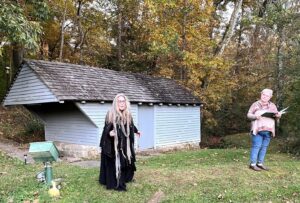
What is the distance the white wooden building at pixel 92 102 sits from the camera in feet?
46.0

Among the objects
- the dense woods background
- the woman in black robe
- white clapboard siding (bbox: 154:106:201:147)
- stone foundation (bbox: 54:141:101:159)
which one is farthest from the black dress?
the dense woods background

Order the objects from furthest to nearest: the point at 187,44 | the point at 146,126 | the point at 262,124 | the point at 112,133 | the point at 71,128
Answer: the point at 187,44
the point at 146,126
the point at 71,128
the point at 262,124
the point at 112,133

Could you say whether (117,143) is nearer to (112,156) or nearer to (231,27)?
(112,156)

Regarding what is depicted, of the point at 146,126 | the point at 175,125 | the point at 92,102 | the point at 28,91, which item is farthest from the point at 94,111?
the point at 175,125

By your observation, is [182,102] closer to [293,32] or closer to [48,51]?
[293,32]

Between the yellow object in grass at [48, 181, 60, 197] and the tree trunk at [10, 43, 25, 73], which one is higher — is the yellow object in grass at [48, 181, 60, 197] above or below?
below

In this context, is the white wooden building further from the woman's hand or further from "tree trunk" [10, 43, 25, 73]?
"tree trunk" [10, 43, 25, 73]

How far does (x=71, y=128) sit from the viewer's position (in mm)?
15195

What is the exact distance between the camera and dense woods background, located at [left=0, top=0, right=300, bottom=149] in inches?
763

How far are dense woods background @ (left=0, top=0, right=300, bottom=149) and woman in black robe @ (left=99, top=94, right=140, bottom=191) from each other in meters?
10.7

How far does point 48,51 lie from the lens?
26312mm

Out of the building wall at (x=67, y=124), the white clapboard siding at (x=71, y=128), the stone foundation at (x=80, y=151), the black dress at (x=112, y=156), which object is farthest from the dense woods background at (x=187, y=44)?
the black dress at (x=112, y=156)

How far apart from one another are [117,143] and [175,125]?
36.8ft

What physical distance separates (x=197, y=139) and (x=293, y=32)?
24.0 feet
